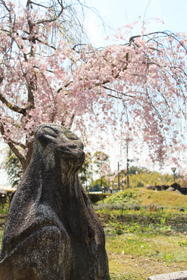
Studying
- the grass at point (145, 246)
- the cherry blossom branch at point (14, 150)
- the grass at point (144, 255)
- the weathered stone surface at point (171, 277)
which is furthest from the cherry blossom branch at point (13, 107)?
the weathered stone surface at point (171, 277)

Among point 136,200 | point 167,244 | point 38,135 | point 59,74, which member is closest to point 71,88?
point 59,74

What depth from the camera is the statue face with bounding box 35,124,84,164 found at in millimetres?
2838

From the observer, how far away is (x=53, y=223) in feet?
8.77

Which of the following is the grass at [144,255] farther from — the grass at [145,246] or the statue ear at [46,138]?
the statue ear at [46,138]

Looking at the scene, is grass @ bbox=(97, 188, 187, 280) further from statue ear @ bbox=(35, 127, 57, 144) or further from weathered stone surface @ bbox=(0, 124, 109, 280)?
statue ear @ bbox=(35, 127, 57, 144)

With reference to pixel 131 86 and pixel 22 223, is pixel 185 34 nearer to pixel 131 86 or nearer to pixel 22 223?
pixel 131 86

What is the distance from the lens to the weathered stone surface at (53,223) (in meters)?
2.60

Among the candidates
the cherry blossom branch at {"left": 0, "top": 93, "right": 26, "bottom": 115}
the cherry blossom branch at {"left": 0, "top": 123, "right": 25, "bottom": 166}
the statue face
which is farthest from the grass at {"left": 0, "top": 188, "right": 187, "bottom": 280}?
the cherry blossom branch at {"left": 0, "top": 93, "right": 26, "bottom": 115}

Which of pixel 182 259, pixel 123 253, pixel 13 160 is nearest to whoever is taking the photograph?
pixel 182 259

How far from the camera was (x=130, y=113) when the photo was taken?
32.6 ft

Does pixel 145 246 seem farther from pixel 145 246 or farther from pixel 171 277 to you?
pixel 171 277

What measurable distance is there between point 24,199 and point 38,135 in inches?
20.4

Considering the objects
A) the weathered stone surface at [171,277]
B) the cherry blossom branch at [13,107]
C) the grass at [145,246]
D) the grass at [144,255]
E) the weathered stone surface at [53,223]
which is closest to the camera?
the weathered stone surface at [53,223]

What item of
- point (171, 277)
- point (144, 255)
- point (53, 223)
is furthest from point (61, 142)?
point (144, 255)
